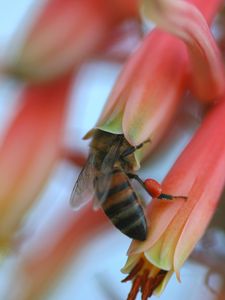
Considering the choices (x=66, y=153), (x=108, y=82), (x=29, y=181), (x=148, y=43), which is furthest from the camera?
(x=108, y=82)

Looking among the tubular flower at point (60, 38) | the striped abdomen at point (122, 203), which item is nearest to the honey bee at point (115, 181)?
the striped abdomen at point (122, 203)

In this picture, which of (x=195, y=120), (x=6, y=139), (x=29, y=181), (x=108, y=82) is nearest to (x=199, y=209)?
(x=195, y=120)

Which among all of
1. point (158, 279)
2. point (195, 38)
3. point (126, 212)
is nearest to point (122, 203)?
point (126, 212)

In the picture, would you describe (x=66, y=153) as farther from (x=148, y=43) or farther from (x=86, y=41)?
(x=148, y=43)

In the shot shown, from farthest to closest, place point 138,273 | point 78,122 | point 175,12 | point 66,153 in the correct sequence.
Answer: point 78,122 → point 66,153 → point 138,273 → point 175,12

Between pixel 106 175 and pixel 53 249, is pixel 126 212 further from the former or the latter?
pixel 53 249

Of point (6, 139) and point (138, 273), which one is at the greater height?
point (6, 139)
